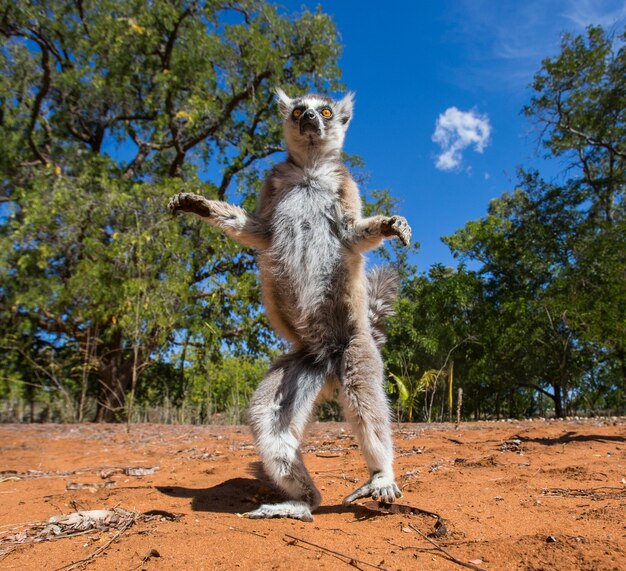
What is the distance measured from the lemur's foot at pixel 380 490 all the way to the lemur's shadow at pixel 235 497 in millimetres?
116

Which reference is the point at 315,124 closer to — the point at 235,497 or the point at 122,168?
the point at 235,497

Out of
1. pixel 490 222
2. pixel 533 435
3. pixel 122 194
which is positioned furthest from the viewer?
pixel 490 222

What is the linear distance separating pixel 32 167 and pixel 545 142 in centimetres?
1889

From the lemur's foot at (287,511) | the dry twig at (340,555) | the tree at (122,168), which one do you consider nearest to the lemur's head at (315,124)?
the lemur's foot at (287,511)

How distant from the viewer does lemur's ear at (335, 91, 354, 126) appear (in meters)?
4.98

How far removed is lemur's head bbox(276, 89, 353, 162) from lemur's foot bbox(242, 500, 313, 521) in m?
3.01

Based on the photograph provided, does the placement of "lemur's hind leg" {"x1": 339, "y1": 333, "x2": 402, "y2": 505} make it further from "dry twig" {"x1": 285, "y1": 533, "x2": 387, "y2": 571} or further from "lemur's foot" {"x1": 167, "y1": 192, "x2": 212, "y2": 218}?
"lemur's foot" {"x1": 167, "y1": 192, "x2": 212, "y2": 218}

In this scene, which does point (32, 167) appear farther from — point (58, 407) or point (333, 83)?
point (333, 83)

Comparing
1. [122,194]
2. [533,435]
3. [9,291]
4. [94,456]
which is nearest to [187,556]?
→ [94,456]

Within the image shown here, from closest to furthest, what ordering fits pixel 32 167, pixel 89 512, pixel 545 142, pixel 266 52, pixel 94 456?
pixel 89 512 → pixel 94 456 → pixel 266 52 → pixel 32 167 → pixel 545 142

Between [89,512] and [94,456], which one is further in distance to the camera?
[94,456]

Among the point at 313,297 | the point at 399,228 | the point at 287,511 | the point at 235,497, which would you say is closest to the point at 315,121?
the point at 399,228

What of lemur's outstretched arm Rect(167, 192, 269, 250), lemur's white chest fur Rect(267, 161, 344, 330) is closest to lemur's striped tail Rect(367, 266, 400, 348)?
lemur's white chest fur Rect(267, 161, 344, 330)

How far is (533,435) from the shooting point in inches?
265
